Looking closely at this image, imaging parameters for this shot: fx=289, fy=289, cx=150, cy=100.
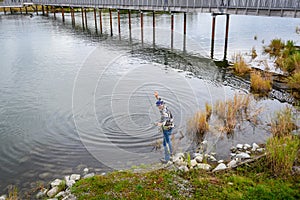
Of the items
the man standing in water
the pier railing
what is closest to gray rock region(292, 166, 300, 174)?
the man standing in water

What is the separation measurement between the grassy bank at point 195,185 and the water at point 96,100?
188cm

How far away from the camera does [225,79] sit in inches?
744

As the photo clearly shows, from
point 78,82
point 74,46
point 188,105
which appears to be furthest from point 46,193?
point 74,46

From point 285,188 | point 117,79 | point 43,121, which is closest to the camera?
point 285,188

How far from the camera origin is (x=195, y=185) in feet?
22.9

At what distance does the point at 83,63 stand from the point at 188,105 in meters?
12.7

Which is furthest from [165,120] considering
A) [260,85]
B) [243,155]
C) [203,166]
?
[260,85]

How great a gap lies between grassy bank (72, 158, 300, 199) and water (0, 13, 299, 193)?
6.17ft

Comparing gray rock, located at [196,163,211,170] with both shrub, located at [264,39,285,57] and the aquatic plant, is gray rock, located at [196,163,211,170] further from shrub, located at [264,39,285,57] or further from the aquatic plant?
shrub, located at [264,39,285,57]

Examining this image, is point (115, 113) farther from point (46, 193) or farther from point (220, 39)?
point (220, 39)

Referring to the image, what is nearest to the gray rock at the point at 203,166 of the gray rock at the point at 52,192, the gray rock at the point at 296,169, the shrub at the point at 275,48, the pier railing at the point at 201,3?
the gray rock at the point at 296,169

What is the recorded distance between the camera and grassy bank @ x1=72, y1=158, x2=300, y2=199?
6.55m

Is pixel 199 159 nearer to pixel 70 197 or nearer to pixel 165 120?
pixel 165 120

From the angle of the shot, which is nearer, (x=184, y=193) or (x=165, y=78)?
(x=184, y=193)
